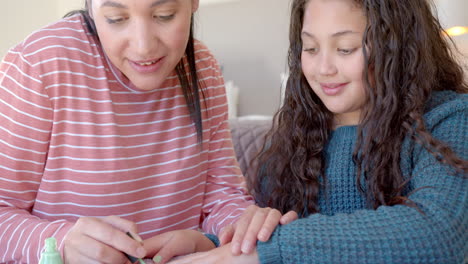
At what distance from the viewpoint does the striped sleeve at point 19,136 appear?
3.20ft

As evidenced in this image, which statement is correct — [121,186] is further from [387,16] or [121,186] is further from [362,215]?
[387,16]

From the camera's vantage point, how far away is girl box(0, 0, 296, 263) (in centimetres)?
93

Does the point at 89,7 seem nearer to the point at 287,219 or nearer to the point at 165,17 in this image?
the point at 165,17

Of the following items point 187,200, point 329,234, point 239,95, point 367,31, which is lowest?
point 239,95

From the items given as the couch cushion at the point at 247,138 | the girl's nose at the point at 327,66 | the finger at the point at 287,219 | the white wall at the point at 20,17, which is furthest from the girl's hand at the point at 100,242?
the white wall at the point at 20,17

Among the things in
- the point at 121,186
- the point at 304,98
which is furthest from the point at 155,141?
the point at 304,98

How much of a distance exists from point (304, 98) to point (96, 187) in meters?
0.51

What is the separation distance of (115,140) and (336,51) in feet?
1.59

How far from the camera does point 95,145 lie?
1.08 metres

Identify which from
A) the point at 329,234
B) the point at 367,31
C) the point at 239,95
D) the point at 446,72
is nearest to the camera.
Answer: the point at 329,234

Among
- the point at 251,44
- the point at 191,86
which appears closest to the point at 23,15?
the point at 251,44

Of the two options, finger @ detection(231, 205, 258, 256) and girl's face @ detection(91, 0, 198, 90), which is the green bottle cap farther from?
girl's face @ detection(91, 0, 198, 90)

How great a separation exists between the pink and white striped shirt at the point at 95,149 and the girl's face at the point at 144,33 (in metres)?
0.11

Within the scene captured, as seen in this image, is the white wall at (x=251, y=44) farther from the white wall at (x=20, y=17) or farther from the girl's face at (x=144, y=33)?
the girl's face at (x=144, y=33)
